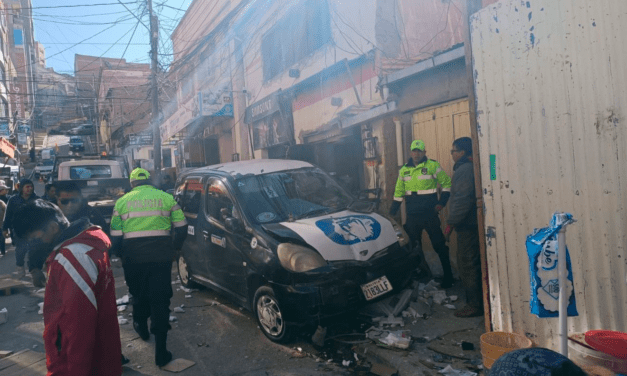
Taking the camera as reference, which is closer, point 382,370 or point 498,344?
point 498,344

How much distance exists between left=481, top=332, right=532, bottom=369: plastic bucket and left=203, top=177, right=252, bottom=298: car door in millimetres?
2549

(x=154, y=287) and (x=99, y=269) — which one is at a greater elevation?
(x=99, y=269)

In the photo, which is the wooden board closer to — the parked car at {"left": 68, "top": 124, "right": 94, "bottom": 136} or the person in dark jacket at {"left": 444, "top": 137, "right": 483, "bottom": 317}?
the person in dark jacket at {"left": 444, "top": 137, "right": 483, "bottom": 317}

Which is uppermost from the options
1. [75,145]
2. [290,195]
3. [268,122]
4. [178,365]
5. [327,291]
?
[75,145]

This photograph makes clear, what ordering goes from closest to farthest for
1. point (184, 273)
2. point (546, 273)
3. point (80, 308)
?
point (546, 273)
point (80, 308)
point (184, 273)

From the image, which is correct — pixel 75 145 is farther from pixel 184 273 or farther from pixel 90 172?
pixel 184 273

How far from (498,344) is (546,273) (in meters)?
1.02

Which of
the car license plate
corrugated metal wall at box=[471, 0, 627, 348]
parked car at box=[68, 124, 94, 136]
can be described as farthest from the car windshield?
parked car at box=[68, 124, 94, 136]

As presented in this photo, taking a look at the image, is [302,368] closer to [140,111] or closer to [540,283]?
[540,283]

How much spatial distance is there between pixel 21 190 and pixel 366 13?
7.29 meters

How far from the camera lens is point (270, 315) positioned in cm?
448

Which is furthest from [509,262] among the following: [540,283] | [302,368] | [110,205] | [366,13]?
[110,205]

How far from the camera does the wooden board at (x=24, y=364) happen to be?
162 inches

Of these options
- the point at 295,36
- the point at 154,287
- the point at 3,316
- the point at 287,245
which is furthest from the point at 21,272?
the point at 295,36
